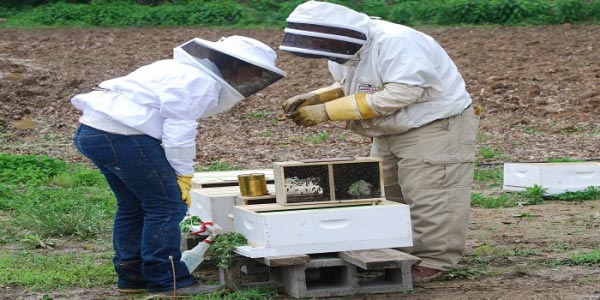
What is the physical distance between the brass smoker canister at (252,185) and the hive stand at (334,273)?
16.5 inches

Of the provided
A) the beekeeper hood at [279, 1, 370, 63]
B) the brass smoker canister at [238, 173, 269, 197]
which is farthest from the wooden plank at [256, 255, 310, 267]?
the beekeeper hood at [279, 1, 370, 63]

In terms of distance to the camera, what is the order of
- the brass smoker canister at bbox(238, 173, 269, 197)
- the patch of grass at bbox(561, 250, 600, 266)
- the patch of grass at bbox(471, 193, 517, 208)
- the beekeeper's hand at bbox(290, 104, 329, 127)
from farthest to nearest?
the patch of grass at bbox(471, 193, 517, 208) < the patch of grass at bbox(561, 250, 600, 266) < the brass smoker canister at bbox(238, 173, 269, 197) < the beekeeper's hand at bbox(290, 104, 329, 127)

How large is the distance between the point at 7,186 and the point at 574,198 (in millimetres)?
4877

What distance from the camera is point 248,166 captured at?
10227 millimetres

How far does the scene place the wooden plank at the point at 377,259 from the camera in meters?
5.16

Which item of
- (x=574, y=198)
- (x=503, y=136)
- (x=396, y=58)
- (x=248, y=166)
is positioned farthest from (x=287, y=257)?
(x=503, y=136)

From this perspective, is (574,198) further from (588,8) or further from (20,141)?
(588,8)

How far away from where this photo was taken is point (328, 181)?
569 centimetres

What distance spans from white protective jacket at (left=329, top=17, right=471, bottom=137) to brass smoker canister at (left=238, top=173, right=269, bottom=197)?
64cm

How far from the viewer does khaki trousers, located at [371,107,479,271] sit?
229 inches

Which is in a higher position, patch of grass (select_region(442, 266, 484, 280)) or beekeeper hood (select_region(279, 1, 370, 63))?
beekeeper hood (select_region(279, 1, 370, 63))

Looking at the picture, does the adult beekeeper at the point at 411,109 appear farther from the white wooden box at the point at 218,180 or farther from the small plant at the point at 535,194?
the small plant at the point at 535,194

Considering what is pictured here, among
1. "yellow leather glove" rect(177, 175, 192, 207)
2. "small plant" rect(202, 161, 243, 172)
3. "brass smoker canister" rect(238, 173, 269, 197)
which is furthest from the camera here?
"small plant" rect(202, 161, 243, 172)

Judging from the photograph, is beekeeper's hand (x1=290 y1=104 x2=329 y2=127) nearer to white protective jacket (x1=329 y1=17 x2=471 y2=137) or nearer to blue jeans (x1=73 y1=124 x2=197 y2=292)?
white protective jacket (x1=329 y1=17 x2=471 y2=137)
